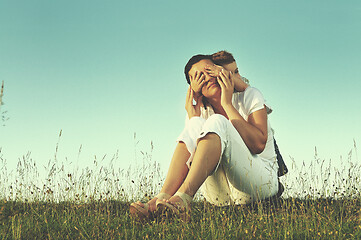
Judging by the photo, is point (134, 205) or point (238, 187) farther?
point (238, 187)

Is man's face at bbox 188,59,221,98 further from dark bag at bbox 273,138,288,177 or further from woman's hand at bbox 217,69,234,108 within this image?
dark bag at bbox 273,138,288,177

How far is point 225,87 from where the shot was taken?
384cm

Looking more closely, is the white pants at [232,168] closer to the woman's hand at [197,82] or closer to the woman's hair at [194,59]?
the woman's hand at [197,82]

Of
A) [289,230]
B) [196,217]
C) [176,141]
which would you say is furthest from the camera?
[196,217]

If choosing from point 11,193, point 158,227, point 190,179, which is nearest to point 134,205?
point 158,227

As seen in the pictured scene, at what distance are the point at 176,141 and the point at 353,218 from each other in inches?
80.1

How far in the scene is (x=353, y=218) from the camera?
3736 millimetres

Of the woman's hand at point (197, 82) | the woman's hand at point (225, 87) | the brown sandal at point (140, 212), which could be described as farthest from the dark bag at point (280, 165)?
the brown sandal at point (140, 212)

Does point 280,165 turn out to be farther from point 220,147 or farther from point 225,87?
point 220,147

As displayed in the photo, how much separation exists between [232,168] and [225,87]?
37.3 inches

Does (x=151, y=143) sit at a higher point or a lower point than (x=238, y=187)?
higher

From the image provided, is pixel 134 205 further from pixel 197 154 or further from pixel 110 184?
pixel 110 184

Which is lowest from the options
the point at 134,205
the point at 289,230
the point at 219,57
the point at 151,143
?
the point at 289,230

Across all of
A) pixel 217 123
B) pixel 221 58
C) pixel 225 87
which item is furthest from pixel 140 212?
pixel 221 58
